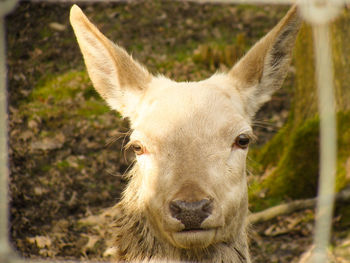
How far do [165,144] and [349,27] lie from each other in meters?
2.94

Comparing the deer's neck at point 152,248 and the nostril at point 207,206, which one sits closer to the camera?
the nostril at point 207,206

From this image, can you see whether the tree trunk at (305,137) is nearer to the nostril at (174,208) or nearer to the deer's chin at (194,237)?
the deer's chin at (194,237)

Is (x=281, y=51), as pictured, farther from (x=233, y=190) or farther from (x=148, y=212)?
(x=148, y=212)

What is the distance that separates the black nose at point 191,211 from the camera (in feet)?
8.89

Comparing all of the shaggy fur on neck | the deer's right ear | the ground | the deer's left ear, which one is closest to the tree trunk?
the ground

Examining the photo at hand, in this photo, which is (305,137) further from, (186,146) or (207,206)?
(207,206)

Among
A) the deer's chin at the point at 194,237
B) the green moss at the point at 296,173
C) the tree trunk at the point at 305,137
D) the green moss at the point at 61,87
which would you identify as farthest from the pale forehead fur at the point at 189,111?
the green moss at the point at 61,87

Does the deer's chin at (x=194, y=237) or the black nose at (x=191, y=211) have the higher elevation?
the black nose at (x=191, y=211)

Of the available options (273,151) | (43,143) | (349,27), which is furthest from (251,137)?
(43,143)

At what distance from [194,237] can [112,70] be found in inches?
59.1

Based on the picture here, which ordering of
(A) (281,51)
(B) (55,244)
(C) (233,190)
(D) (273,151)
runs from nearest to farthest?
(C) (233,190) < (A) (281,51) < (B) (55,244) < (D) (273,151)

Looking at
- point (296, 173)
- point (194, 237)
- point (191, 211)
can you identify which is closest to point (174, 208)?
point (191, 211)

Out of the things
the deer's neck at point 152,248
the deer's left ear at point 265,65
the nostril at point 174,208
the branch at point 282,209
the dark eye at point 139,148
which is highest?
the deer's left ear at point 265,65

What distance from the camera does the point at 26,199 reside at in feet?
17.3
